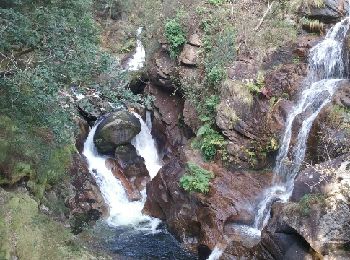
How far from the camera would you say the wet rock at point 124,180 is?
56.6 feet

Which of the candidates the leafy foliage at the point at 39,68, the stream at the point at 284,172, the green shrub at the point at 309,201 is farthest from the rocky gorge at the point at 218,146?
the leafy foliage at the point at 39,68

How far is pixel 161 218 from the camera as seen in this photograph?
613 inches

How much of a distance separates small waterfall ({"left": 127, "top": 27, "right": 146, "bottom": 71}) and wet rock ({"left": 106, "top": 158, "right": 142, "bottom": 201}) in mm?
7096

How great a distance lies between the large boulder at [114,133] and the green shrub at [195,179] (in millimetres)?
5047

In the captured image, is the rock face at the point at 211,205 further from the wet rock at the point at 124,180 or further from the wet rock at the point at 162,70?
the wet rock at the point at 162,70

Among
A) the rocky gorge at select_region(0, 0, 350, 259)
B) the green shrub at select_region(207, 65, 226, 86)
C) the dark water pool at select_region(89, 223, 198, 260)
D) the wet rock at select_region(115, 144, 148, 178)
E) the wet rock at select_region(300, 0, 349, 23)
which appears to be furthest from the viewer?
the wet rock at select_region(115, 144, 148, 178)

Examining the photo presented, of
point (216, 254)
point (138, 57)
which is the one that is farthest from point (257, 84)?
point (138, 57)

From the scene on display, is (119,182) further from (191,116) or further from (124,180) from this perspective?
(191,116)

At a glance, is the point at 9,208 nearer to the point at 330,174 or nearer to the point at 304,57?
the point at 330,174

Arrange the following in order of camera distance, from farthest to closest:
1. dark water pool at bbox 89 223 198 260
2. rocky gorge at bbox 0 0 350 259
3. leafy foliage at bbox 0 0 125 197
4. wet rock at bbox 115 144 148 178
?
wet rock at bbox 115 144 148 178 → dark water pool at bbox 89 223 198 260 → rocky gorge at bbox 0 0 350 259 → leafy foliage at bbox 0 0 125 197

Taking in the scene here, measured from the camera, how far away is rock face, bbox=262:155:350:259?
899 cm

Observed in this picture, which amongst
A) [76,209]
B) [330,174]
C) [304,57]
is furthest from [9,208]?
[304,57]

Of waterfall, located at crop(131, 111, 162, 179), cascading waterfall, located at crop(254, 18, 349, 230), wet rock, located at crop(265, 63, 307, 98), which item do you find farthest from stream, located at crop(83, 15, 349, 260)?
waterfall, located at crop(131, 111, 162, 179)

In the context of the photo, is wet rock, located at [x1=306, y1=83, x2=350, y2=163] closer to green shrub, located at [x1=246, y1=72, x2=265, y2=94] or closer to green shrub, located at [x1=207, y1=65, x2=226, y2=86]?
green shrub, located at [x1=246, y1=72, x2=265, y2=94]
